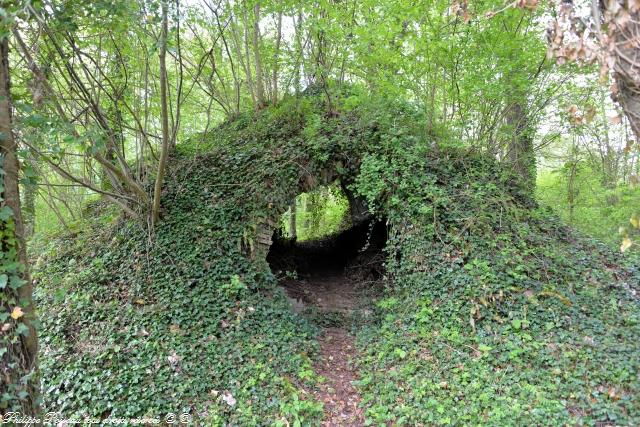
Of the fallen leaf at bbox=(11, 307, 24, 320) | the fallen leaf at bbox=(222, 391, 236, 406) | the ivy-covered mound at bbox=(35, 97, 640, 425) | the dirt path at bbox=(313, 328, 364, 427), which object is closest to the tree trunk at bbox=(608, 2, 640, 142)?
the ivy-covered mound at bbox=(35, 97, 640, 425)

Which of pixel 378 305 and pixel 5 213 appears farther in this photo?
pixel 378 305

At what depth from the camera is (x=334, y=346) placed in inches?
239

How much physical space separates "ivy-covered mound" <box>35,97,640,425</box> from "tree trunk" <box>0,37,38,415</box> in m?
0.53

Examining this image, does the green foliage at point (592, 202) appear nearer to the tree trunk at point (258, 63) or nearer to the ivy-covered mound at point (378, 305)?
the ivy-covered mound at point (378, 305)

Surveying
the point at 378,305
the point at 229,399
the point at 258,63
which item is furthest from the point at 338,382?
the point at 258,63

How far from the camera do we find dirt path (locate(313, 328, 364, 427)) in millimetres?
4535

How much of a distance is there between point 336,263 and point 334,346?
15.7 feet

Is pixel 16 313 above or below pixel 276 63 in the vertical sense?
below

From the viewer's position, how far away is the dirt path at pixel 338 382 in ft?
14.9

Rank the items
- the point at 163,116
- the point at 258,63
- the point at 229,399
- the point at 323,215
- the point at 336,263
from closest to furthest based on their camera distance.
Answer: the point at 229,399 < the point at 163,116 < the point at 258,63 < the point at 336,263 < the point at 323,215

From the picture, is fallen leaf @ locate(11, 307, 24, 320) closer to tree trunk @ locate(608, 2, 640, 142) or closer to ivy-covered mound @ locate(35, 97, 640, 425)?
ivy-covered mound @ locate(35, 97, 640, 425)

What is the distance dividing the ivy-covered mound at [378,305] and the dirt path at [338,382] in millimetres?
194

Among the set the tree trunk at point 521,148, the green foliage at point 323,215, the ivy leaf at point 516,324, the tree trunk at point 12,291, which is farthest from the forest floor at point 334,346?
the tree trunk at point 521,148

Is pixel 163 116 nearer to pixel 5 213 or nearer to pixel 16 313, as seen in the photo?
pixel 5 213
